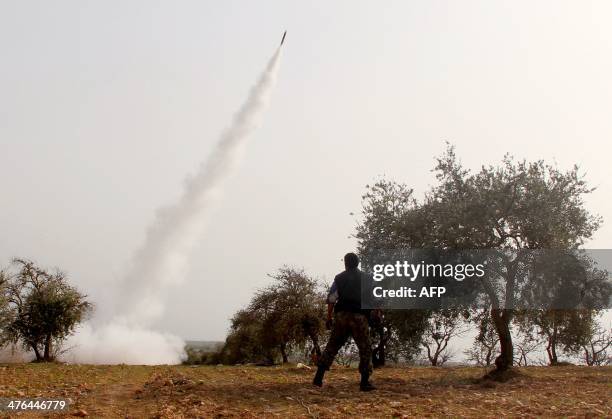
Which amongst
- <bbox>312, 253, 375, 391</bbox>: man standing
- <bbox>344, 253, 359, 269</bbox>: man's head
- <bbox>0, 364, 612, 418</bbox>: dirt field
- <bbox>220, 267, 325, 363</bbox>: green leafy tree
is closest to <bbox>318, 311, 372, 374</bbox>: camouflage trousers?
<bbox>312, 253, 375, 391</bbox>: man standing

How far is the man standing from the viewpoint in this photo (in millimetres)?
14320

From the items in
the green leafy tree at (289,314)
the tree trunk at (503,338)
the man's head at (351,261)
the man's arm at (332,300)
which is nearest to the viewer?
the man's arm at (332,300)

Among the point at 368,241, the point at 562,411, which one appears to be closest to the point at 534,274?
the point at 368,241

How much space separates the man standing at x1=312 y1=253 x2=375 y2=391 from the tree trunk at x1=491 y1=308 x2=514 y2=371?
289 inches

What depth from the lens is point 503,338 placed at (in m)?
20.1

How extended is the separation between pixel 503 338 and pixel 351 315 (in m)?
8.34

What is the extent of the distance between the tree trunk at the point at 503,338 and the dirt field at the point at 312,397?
136 centimetres

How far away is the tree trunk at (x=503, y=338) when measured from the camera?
19.9m

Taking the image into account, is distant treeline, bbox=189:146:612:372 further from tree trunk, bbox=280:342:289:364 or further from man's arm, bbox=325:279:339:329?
tree trunk, bbox=280:342:289:364

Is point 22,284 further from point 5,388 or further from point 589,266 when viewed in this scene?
point 589,266

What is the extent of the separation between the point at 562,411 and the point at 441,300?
9.49 meters

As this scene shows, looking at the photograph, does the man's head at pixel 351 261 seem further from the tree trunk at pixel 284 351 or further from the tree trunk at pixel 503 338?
the tree trunk at pixel 284 351

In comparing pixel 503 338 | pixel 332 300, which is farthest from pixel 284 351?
pixel 332 300

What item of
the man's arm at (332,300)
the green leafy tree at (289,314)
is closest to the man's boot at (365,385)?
the man's arm at (332,300)
